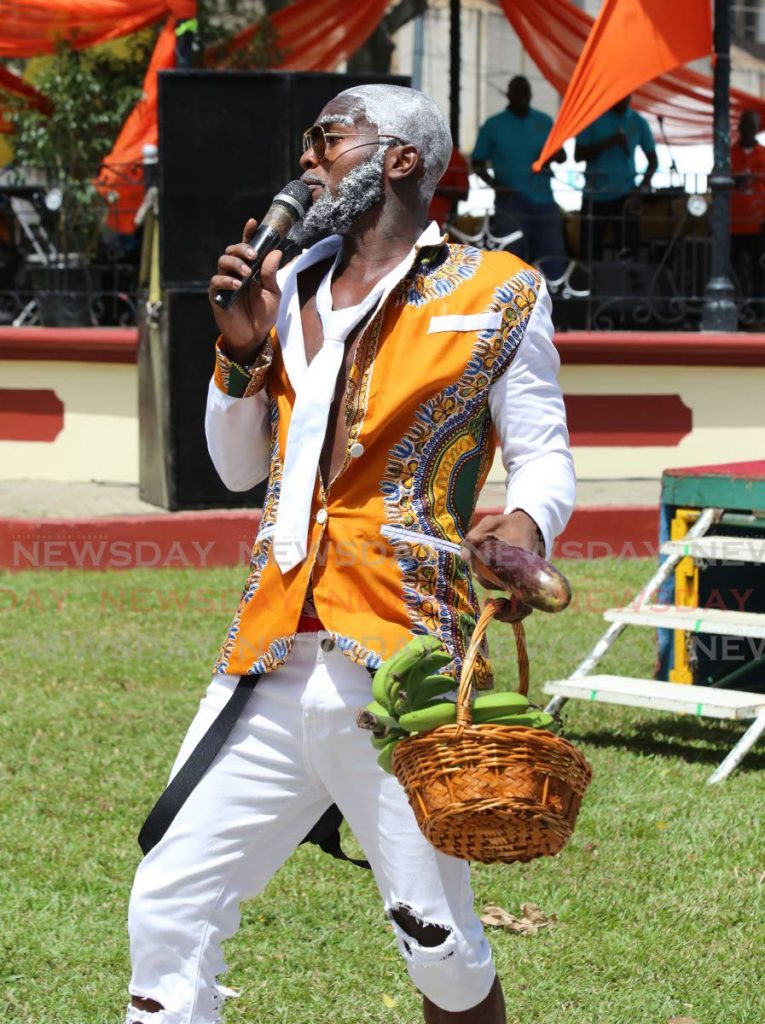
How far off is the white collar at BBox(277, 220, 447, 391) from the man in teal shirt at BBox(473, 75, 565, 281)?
25.0ft

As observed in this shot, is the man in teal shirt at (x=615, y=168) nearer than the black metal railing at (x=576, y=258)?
No

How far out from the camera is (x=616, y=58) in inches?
377

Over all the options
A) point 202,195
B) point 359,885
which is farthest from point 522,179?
point 359,885

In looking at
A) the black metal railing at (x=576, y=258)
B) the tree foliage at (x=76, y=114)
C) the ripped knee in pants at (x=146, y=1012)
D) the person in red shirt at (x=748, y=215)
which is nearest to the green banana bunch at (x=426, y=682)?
the ripped knee in pants at (x=146, y=1012)

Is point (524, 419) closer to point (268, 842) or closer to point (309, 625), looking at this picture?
point (309, 625)

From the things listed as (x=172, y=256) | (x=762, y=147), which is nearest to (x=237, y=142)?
(x=172, y=256)

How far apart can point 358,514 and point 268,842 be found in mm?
584

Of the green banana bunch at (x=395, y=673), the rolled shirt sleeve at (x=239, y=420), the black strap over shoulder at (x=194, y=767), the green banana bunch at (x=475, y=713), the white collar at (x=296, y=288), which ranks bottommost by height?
the black strap over shoulder at (x=194, y=767)

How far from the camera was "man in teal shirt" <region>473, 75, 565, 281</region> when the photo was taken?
10977mm

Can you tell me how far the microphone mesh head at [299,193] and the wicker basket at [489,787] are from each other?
84cm

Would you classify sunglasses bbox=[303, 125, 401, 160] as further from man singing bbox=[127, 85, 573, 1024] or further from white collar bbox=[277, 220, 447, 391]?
white collar bbox=[277, 220, 447, 391]

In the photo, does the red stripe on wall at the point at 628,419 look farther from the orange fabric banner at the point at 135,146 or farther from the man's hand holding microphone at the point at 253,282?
the man's hand holding microphone at the point at 253,282

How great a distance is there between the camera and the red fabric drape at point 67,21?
1159 cm

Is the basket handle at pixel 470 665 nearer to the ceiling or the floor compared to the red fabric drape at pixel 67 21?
nearer to the floor
